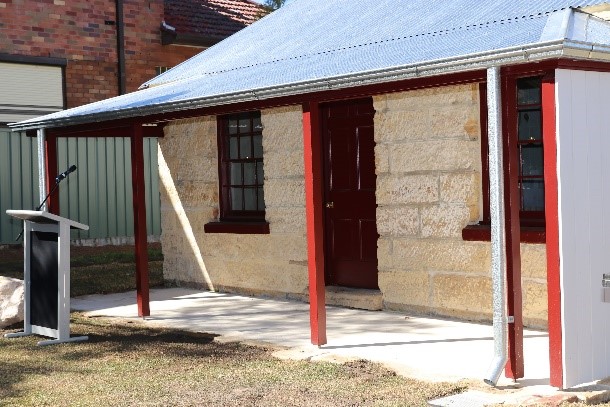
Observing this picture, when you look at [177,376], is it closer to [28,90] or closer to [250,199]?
[250,199]

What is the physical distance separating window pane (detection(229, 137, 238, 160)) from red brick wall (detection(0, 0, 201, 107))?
22.6 ft

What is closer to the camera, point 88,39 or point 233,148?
point 233,148

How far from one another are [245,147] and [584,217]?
6.15 metres

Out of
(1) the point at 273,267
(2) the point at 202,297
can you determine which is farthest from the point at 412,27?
(2) the point at 202,297

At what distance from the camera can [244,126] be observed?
1235cm

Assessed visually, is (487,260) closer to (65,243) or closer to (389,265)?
(389,265)

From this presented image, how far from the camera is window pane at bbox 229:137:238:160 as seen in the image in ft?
41.1

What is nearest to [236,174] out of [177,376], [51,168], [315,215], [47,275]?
[51,168]

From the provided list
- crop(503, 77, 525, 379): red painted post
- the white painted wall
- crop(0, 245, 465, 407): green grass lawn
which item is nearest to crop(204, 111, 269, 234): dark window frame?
crop(0, 245, 465, 407): green grass lawn

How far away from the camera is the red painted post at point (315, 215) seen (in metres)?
8.60

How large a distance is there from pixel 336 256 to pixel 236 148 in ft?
6.91

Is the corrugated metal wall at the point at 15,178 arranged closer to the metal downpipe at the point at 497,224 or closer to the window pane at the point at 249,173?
the window pane at the point at 249,173

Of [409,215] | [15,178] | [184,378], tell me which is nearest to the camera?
[184,378]

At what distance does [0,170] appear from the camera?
666 inches
